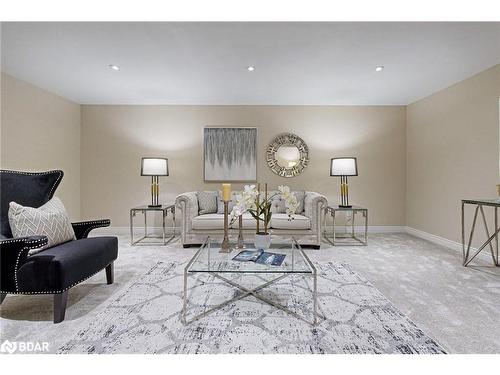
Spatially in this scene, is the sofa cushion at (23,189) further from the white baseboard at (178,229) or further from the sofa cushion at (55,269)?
the white baseboard at (178,229)

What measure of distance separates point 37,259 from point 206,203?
8.46 feet

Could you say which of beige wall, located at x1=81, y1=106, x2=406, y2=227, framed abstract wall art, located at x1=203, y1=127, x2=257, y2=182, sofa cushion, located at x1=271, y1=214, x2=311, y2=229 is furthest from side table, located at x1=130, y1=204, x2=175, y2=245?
sofa cushion, located at x1=271, y1=214, x2=311, y2=229

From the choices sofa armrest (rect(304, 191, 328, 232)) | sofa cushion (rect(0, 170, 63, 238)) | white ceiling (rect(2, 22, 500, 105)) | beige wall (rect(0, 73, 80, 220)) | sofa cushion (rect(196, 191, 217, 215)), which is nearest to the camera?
sofa cushion (rect(0, 170, 63, 238))

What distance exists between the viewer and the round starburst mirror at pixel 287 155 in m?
4.72

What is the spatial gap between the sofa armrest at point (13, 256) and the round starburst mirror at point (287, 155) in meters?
3.57

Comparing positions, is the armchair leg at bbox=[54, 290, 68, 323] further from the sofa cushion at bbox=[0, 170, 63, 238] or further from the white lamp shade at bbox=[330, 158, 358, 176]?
the white lamp shade at bbox=[330, 158, 358, 176]

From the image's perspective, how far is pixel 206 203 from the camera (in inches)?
166

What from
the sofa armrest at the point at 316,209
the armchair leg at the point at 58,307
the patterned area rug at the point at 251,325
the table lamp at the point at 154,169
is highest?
the table lamp at the point at 154,169

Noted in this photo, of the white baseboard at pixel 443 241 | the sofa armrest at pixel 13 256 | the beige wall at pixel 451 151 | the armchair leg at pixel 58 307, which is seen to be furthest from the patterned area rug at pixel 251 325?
the beige wall at pixel 451 151

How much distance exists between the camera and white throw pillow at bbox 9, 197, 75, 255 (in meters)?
1.96

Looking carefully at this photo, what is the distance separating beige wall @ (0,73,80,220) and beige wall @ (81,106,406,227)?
0.22m
